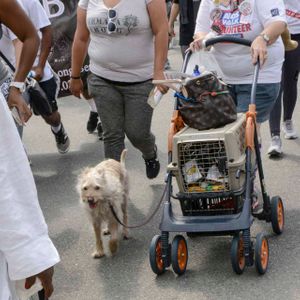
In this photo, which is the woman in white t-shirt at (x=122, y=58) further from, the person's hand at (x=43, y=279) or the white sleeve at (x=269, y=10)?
the person's hand at (x=43, y=279)

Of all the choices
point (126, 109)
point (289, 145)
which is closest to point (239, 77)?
point (126, 109)

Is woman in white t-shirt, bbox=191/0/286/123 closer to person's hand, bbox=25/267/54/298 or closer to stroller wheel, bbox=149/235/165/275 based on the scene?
stroller wheel, bbox=149/235/165/275

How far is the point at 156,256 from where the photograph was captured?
404 cm

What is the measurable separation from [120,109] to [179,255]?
1.38 metres

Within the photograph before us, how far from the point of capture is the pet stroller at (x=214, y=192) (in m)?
3.92

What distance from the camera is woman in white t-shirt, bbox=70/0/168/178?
4.71 meters

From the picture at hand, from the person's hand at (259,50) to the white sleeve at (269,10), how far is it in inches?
10.5

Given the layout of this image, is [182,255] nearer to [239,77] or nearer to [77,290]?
[77,290]

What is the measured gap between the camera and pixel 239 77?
4.71m

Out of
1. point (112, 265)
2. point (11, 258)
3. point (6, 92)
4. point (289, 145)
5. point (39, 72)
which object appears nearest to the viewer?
point (11, 258)

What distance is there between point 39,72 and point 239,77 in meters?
2.17

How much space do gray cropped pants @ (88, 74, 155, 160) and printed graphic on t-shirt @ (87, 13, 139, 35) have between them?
0.41 metres

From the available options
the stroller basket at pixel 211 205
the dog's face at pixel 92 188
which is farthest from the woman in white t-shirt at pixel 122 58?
the stroller basket at pixel 211 205

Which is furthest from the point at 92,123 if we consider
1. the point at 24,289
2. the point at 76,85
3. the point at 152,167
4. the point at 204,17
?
the point at 24,289
